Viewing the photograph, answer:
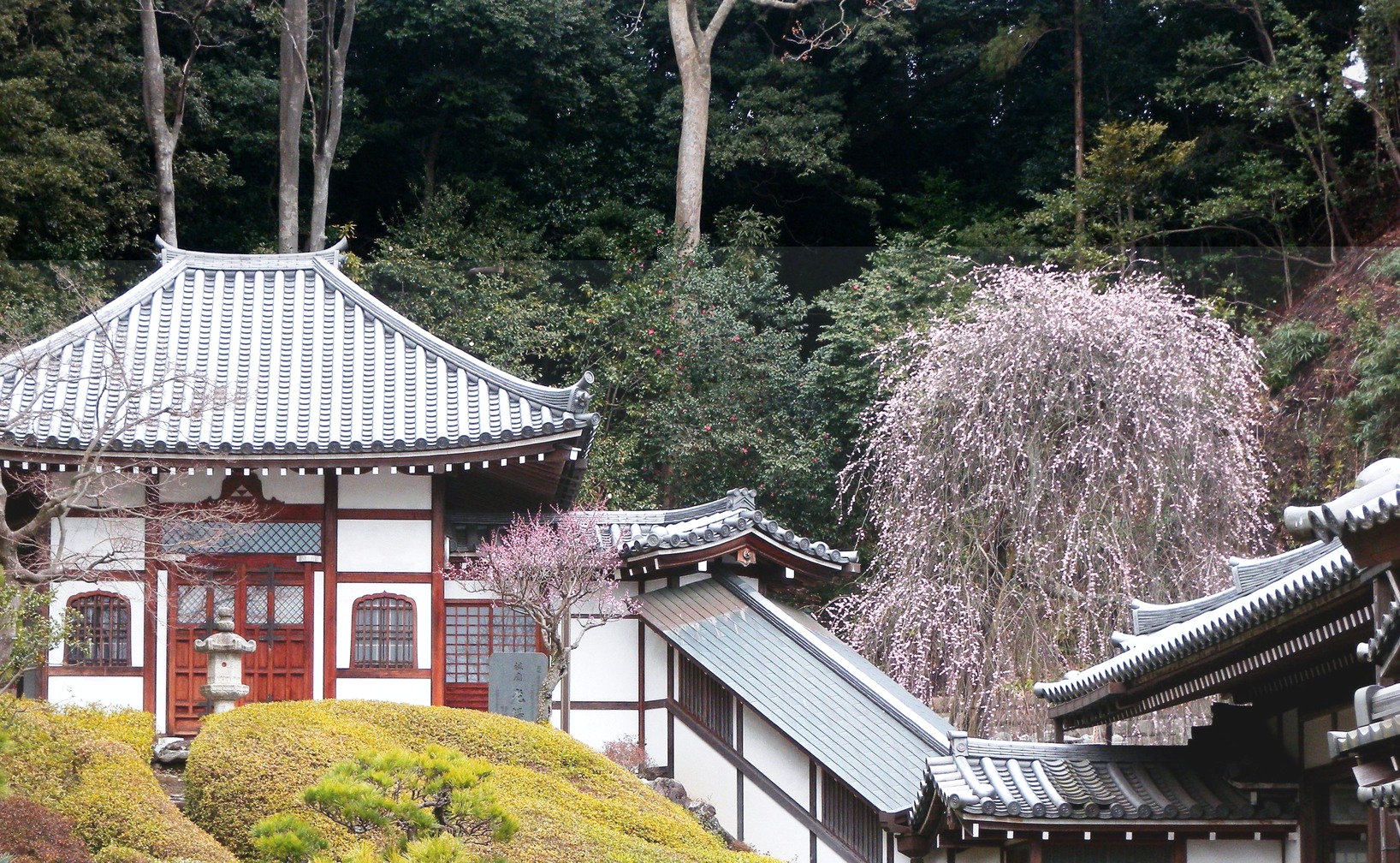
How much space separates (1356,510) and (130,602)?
443 inches

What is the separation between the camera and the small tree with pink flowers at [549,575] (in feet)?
42.6

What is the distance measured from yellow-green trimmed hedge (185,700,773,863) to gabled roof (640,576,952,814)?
1.76m

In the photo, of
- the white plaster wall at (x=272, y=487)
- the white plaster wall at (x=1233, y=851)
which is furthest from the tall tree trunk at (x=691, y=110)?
the white plaster wall at (x=1233, y=851)

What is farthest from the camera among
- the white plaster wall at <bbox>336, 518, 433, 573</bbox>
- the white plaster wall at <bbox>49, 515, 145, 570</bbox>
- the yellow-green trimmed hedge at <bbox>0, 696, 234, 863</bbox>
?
the white plaster wall at <bbox>336, 518, 433, 573</bbox>

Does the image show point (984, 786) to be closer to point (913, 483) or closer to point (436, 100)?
point (913, 483)

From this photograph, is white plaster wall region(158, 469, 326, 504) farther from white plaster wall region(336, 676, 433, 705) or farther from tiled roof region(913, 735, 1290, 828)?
tiled roof region(913, 735, 1290, 828)

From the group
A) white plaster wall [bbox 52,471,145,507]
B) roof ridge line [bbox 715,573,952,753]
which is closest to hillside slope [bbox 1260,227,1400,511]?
roof ridge line [bbox 715,573,952,753]

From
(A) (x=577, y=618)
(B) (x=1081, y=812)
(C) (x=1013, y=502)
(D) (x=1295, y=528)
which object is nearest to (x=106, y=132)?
(A) (x=577, y=618)

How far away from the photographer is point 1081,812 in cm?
1081

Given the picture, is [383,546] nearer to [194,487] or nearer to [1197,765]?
[194,487]

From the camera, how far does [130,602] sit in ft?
45.1

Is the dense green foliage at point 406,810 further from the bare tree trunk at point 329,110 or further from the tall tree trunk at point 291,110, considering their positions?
the bare tree trunk at point 329,110

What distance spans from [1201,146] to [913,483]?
1007 centimetres

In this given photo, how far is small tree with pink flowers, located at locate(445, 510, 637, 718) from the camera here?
42.6 ft
